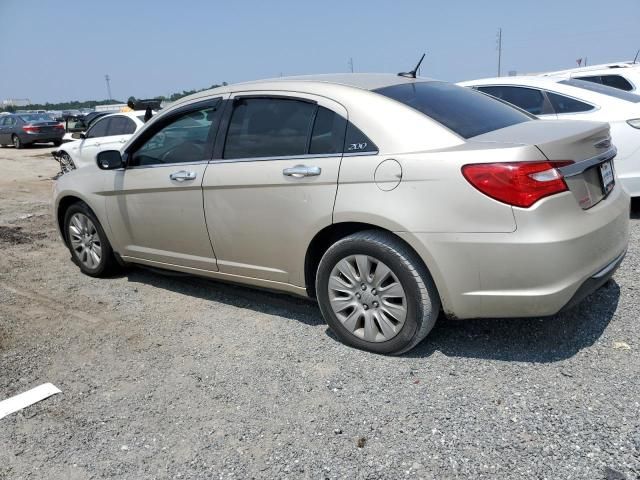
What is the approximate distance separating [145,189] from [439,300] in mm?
2500

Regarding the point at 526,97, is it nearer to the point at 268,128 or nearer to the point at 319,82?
the point at 319,82

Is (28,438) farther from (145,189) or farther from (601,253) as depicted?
(601,253)

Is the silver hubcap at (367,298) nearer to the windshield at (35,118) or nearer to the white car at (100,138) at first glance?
the white car at (100,138)

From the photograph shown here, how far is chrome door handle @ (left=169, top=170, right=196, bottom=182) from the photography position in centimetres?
403

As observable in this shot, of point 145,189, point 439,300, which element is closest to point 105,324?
point 145,189

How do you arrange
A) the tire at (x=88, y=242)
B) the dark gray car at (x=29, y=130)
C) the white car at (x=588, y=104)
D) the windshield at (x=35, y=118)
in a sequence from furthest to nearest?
the windshield at (x=35, y=118) → the dark gray car at (x=29, y=130) → the white car at (x=588, y=104) → the tire at (x=88, y=242)

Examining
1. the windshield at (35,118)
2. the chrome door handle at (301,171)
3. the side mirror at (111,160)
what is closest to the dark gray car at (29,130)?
the windshield at (35,118)

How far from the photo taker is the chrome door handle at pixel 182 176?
13.2 ft

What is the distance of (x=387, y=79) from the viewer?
3.84 m

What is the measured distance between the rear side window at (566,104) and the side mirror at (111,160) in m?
4.75

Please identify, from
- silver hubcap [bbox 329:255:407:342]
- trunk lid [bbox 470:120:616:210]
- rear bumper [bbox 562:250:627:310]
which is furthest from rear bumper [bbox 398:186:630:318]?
silver hubcap [bbox 329:255:407:342]

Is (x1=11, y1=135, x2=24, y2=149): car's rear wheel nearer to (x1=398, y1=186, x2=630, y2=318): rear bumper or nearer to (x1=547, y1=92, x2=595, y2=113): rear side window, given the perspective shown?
(x1=547, y1=92, x2=595, y2=113): rear side window

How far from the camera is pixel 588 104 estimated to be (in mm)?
6129

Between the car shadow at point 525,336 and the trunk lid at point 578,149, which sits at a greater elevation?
the trunk lid at point 578,149
